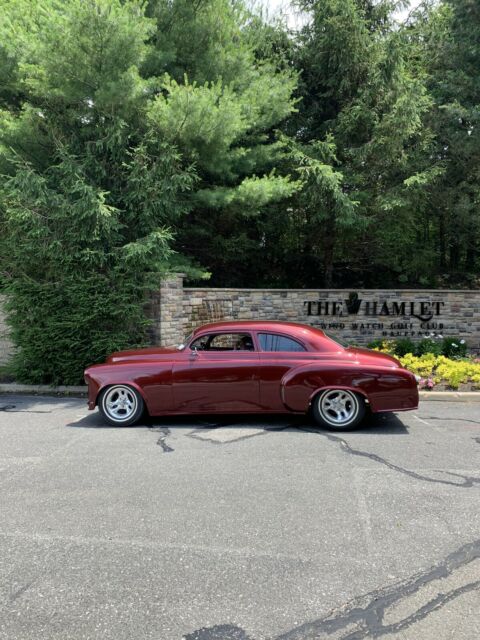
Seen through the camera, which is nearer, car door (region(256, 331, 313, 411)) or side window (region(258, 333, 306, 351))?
car door (region(256, 331, 313, 411))

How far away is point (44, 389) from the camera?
9883mm

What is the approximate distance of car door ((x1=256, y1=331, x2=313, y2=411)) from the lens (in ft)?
21.5

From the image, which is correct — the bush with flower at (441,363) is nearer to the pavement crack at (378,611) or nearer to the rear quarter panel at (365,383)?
the rear quarter panel at (365,383)

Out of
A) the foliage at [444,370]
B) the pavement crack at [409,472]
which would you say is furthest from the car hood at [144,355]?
the foliage at [444,370]

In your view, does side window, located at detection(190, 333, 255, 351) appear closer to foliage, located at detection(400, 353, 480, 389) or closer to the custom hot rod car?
the custom hot rod car

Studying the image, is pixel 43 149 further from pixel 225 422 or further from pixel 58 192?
pixel 225 422

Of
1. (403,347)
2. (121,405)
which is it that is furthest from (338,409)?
(403,347)

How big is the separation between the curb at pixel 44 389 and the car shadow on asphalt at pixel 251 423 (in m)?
2.42

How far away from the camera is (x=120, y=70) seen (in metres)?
9.48

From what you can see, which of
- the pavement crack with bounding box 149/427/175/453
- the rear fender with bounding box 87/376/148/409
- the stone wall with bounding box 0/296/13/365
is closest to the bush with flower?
the pavement crack with bounding box 149/427/175/453

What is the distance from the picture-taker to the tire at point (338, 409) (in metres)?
6.44

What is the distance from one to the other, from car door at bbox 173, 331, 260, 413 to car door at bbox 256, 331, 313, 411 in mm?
94

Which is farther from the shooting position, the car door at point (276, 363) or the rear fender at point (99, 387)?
the rear fender at point (99, 387)

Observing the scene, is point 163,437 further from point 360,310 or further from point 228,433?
point 360,310
